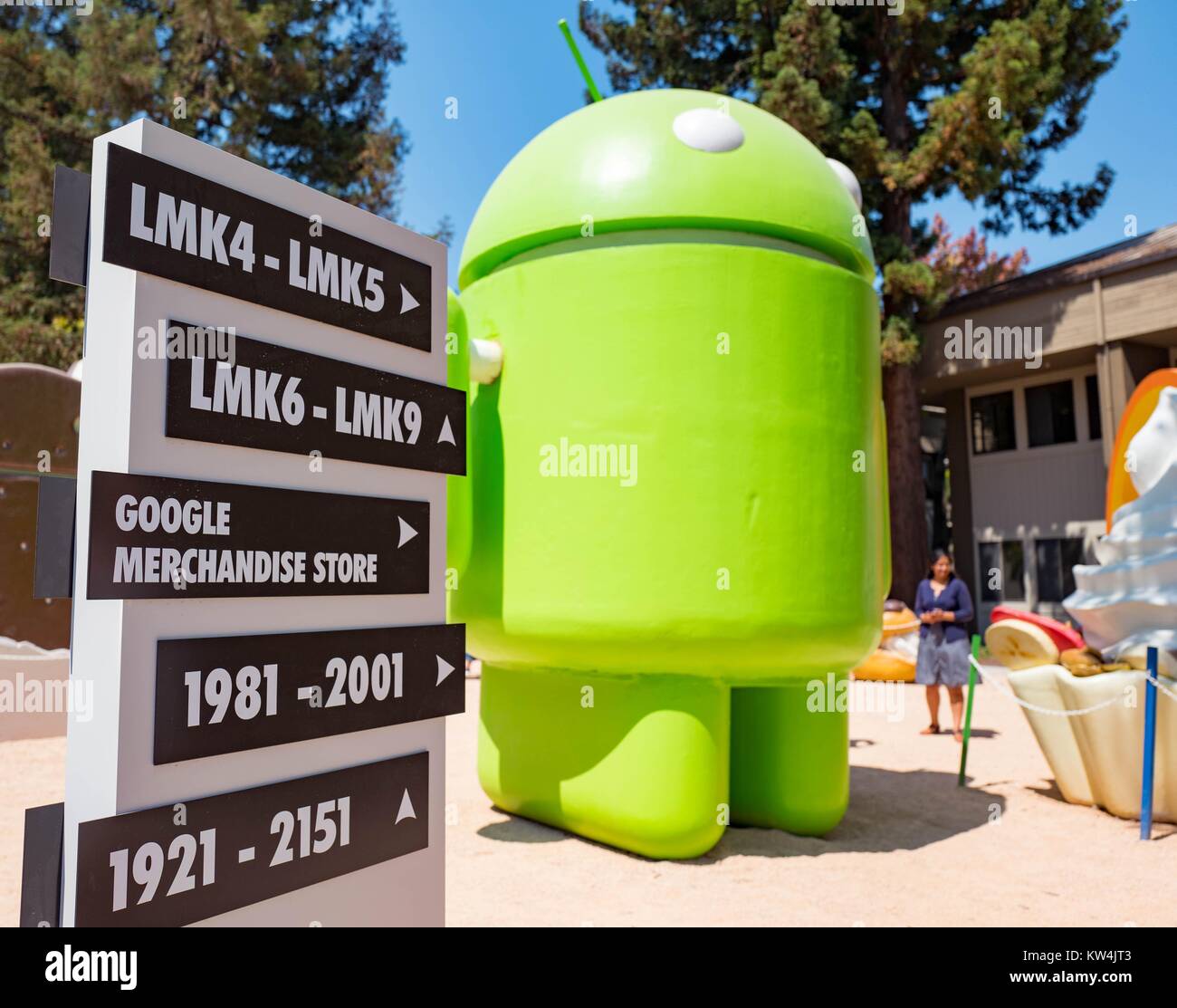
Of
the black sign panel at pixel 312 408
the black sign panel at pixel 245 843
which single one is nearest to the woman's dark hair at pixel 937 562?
the black sign panel at pixel 312 408

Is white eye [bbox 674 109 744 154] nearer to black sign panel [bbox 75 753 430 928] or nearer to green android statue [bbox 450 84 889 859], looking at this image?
green android statue [bbox 450 84 889 859]

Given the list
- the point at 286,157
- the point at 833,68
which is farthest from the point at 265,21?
the point at 833,68

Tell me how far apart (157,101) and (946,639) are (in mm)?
14817

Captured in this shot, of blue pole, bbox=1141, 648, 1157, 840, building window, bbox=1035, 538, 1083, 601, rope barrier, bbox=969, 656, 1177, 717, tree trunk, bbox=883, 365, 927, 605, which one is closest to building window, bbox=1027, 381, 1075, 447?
building window, bbox=1035, 538, 1083, 601

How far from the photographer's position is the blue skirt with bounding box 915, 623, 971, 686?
8492mm

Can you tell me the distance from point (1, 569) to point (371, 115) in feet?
42.7

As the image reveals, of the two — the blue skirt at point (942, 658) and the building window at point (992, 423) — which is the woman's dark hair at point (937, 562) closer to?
the blue skirt at point (942, 658)

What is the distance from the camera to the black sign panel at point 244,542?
2.19 metres

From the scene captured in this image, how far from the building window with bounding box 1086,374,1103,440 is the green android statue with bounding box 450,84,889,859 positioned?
13.5 m

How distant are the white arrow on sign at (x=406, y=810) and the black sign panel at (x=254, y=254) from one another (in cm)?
137

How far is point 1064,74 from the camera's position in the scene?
16469 mm

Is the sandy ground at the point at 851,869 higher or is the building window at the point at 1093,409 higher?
the building window at the point at 1093,409

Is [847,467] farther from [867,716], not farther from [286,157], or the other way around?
[286,157]

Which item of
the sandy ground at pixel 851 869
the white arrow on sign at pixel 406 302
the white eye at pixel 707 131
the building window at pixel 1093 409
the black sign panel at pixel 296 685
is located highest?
the building window at pixel 1093 409
